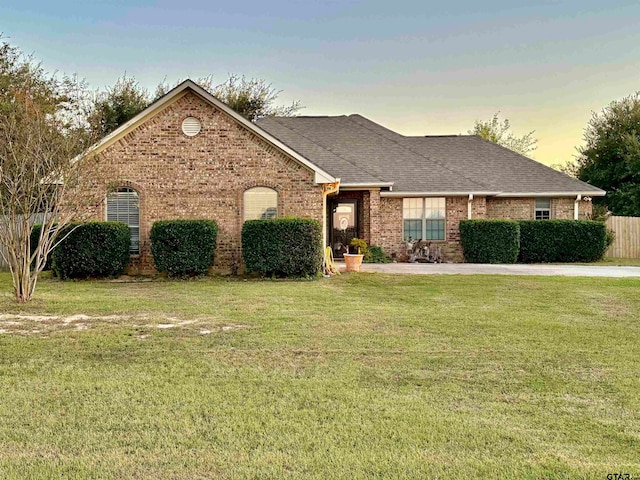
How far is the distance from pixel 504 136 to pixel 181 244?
3359 cm

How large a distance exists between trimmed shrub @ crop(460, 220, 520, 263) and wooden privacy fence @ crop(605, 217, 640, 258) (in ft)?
20.5

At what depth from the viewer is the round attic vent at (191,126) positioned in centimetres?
1505

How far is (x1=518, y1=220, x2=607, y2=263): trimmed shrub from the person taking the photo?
779 inches

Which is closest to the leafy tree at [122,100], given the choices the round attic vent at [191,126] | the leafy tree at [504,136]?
the round attic vent at [191,126]

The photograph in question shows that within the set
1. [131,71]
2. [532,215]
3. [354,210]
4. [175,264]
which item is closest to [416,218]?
[354,210]

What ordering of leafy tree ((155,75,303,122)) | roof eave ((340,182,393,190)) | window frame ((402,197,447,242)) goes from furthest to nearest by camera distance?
leafy tree ((155,75,303,122)) < window frame ((402,197,447,242)) < roof eave ((340,182,393,190))

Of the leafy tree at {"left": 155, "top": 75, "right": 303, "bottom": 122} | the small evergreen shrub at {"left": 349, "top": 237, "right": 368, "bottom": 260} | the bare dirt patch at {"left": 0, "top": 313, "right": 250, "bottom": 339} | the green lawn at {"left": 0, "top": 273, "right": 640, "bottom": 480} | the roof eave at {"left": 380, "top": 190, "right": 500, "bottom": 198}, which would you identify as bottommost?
the green lawn at {"left": 0, "top": 273, "right": 640, "bottom": 480}

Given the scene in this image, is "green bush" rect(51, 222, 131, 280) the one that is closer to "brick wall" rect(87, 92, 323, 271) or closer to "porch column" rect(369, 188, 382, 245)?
"brick wall" rect(87, 92, 323, 271)

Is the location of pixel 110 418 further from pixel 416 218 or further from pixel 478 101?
pixel 478 101

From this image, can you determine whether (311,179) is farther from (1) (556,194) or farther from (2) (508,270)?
(1) (556,194)

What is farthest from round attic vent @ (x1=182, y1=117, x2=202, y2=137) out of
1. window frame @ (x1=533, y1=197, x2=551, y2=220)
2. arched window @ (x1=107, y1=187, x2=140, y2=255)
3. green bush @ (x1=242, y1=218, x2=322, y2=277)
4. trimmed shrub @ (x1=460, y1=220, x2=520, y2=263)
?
window frame @ (x1=533, y1=197, x2=551, y2=220)

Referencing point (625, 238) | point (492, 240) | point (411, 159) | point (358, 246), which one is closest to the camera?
point (358, 246)

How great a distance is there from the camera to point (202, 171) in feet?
49.8

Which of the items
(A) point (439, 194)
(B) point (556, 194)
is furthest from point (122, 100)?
(B) point (556, 194)
